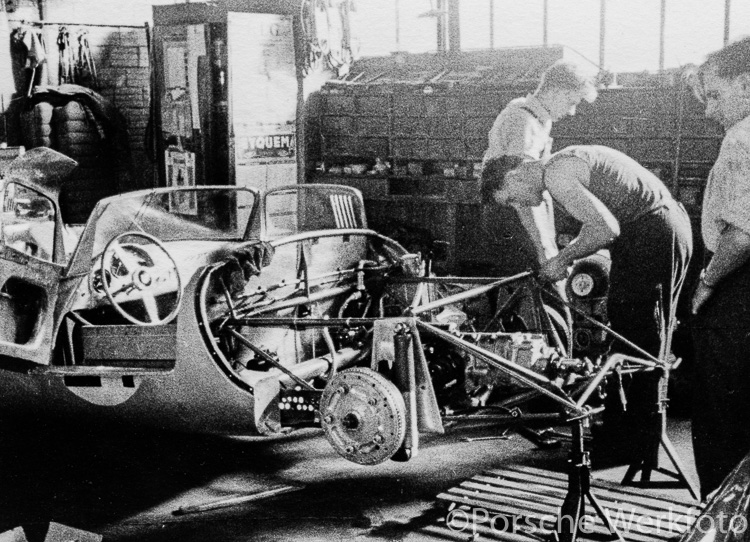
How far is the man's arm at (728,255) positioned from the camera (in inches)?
141

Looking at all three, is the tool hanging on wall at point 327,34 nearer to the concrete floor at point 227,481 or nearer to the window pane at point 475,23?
the window pane at point 475,23

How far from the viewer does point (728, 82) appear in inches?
143

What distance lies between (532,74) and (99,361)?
680 cm

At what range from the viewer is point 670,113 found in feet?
29.5

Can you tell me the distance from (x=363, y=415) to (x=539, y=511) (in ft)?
3.06

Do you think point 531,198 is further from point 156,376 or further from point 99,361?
point 99,361

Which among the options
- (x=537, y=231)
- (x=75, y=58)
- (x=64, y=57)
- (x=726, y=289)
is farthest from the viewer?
(x=75, y=58)

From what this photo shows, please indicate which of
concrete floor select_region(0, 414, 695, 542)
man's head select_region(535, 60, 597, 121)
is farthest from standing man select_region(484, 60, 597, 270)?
concrete floor select_region(0, 414, 695, 542)

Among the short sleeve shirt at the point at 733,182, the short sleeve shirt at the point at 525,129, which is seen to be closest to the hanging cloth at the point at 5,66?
the short sleeve shirt at the point at 525,129

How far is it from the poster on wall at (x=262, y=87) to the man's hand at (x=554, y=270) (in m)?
6.87

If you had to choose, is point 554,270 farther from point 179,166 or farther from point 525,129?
point 179,166

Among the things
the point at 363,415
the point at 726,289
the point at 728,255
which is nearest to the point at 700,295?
the point at 726,289

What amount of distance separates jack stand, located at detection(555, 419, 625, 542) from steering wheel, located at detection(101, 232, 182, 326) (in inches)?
95.1

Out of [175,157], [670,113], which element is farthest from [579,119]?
[175,157]
